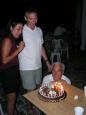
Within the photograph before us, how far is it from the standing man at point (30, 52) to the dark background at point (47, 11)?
619 centimetres

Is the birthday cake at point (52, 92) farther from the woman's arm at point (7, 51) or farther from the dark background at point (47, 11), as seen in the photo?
the dark background at point (47, 11)

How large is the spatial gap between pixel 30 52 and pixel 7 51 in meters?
0.37

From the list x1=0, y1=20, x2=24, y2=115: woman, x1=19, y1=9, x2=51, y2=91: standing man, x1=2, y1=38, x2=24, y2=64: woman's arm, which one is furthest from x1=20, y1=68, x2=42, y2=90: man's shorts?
x1=2, y1=38, x2=24, y2=64: woman's arm

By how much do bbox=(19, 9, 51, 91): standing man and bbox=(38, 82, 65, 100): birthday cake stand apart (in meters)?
0.48

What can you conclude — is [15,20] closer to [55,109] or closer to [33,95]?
[33,95]

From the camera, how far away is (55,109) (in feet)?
7.45

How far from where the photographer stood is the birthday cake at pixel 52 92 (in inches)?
Result: 95.1

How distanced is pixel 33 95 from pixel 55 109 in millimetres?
395

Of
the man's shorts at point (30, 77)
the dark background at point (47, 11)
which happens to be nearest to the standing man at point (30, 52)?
the man's shorts at point (30, 77)

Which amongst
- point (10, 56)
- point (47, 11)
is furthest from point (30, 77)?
point (47, 11)

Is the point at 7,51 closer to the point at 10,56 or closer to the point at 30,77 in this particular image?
the point at 10,56

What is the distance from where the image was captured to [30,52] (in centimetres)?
297

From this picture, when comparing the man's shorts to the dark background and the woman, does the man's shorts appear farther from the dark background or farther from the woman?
A: the dark background

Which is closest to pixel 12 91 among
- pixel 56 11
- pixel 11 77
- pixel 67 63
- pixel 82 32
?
pixel 11 77
